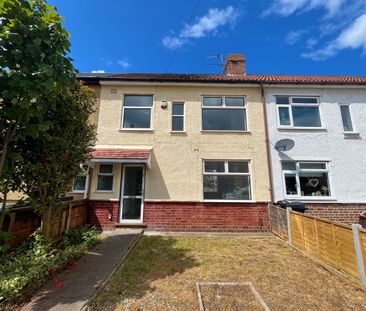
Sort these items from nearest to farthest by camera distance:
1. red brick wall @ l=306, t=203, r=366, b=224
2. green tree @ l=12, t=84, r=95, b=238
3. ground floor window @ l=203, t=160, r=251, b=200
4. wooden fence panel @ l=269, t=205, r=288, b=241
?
green tree @ l=12, t=84, r=95, b=238
wooden fence panel @ l=269, t=205, r=288, b=241
red brick wall @ l=306, t=203, r=366, b=224
ground floor window @ l=203, t=160, r=251, b=200

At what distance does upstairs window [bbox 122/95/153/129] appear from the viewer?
32.0ft

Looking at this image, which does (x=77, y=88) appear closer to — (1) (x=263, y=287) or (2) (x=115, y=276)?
(2) (x=115, y=276)

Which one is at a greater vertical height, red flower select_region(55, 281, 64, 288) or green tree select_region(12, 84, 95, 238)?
green tree select_region(12, 84, 95, 238)

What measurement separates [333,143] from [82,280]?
10.8 meters

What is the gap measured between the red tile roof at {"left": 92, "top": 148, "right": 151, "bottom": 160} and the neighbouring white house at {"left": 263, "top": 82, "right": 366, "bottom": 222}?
568 centimetres

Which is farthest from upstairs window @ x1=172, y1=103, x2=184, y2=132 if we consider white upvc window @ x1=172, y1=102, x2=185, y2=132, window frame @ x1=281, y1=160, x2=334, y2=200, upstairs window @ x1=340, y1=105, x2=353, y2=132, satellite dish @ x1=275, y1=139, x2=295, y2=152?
upstairs window @ x1=340, y1=105, x2=353, y2=132

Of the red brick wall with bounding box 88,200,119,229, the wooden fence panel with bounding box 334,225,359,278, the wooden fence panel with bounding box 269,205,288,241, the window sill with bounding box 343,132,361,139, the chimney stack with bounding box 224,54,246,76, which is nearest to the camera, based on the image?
the wooden fence panel with bounding box 334,225,359,278

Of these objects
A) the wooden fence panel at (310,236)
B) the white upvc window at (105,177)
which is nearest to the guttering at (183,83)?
the white upvc window at (105,177)

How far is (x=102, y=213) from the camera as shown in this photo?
8.68 m

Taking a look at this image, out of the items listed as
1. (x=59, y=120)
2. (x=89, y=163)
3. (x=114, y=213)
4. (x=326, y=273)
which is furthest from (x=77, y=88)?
(x=326, y=273)

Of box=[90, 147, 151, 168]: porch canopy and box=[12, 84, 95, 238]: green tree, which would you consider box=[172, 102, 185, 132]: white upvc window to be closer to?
box=[90, 147, 151, 168]: porch canopy

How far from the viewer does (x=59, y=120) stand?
512 cm

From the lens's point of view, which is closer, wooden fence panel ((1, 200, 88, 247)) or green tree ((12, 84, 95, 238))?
green tree ((12, 84, 95, 238))

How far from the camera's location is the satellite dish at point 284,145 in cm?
930
